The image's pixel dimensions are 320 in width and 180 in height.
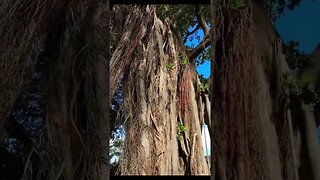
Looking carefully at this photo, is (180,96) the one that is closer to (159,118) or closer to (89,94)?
(159,118)

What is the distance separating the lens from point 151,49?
8.80 ft

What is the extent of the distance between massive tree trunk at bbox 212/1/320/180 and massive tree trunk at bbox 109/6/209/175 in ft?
3.47

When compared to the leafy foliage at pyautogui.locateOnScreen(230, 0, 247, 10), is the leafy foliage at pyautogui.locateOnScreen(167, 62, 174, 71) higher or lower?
higher

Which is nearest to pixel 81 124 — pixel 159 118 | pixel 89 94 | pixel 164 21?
pixel 89 94

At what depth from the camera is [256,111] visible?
123 cm

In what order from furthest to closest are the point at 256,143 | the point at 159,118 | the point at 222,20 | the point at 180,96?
the point at 180,96 → the point at 159,118 → the point at 222,20 → the point at 256,143

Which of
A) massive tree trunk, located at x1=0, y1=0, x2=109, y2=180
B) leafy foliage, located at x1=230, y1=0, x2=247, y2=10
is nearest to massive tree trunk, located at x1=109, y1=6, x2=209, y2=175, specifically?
massive tree trunk, located at x1=0, y1=0, x2=109, y2=180

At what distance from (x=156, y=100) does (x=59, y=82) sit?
1313 millimetres

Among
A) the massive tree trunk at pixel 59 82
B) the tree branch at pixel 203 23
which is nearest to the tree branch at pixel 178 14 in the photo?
the tree branch at pixel 203 23

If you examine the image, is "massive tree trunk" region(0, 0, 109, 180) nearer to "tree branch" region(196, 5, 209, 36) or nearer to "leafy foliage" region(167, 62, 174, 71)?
"tree branch" region(196, 5, 209, 36)

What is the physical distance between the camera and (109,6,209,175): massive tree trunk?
243 centimetres

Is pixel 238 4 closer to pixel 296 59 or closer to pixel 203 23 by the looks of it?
pixel 296 59

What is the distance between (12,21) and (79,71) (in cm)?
22

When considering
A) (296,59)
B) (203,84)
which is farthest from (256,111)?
(203,84)
